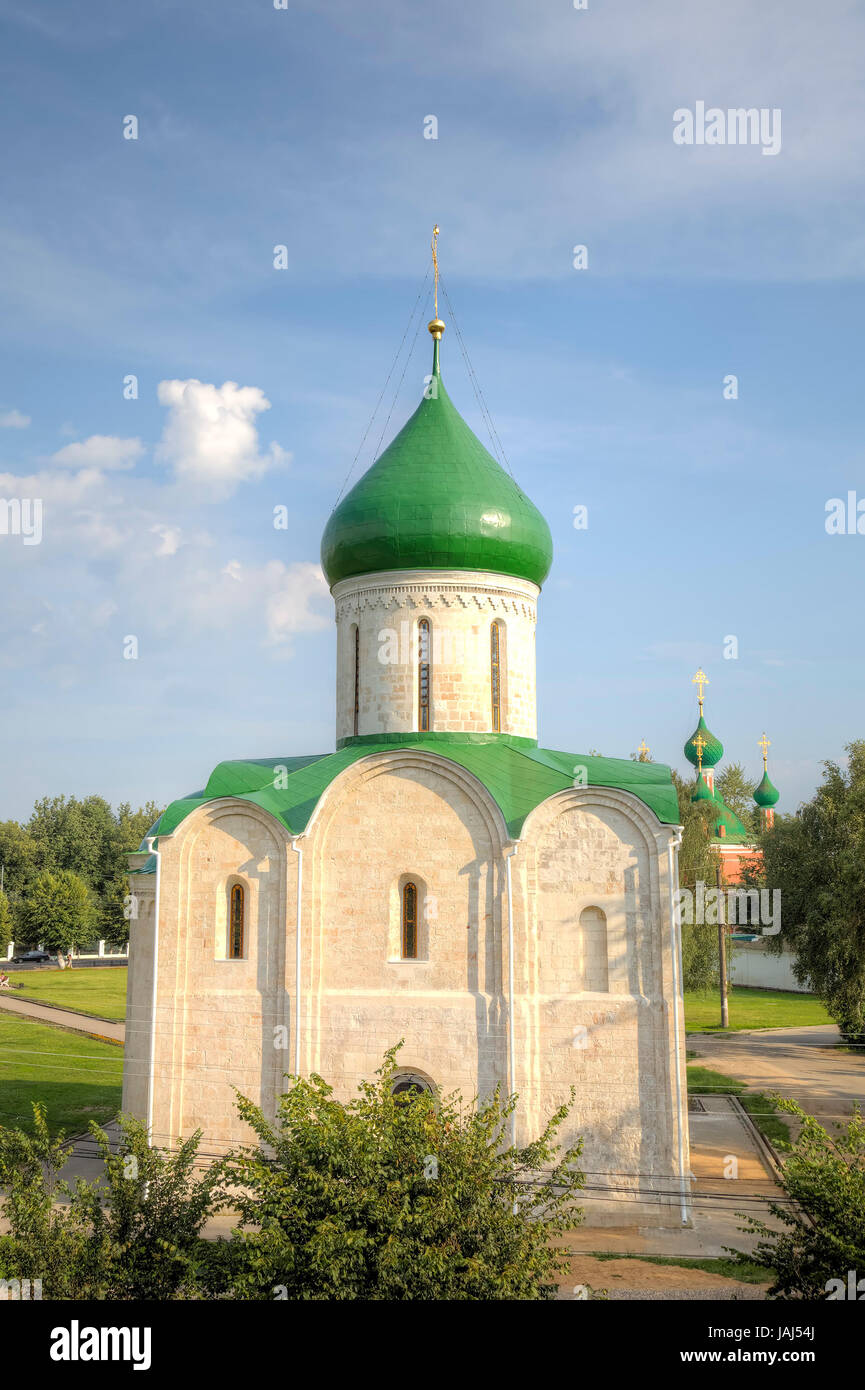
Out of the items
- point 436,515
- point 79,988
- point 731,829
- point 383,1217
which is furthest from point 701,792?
point 383,1217

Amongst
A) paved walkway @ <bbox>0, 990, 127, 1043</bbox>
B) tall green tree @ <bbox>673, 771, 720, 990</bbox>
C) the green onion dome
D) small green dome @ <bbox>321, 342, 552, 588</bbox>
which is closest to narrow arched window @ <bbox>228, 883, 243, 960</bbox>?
small green dome @ <bbox>321, 342, 552, 588</bbox>

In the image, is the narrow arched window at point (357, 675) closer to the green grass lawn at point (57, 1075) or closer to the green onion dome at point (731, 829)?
the green grass lawn at point (57, 1075)

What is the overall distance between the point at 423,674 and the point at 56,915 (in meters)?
34.3

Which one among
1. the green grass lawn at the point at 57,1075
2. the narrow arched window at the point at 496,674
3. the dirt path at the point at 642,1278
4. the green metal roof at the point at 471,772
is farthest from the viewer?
the green grass lawn at the point at 57,1075

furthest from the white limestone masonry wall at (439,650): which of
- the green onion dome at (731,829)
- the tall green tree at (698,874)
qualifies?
the green onion dome at (731,829)

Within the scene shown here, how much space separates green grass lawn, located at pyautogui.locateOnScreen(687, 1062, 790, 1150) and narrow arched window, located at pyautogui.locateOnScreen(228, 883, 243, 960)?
30.7ft

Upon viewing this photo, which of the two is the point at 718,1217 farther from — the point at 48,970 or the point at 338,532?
the point at 48,970

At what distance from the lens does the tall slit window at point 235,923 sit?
15.5m

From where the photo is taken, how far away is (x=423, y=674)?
56.2ft

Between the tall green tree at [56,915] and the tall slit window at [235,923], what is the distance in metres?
33.5

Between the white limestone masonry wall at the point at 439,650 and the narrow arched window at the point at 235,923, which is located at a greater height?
the white limestone masonry wall at the point at 439,650

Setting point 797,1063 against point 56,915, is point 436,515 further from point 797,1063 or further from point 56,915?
point 56,915

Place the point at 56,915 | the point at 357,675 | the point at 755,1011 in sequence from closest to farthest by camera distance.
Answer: the point at 357,675
the point at 755,1011
the point at 56,915

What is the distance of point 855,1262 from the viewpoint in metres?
7.94
